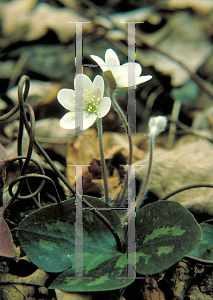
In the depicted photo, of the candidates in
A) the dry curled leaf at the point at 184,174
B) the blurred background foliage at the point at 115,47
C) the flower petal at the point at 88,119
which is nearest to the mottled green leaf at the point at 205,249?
the dry curled leaf at the point at 184,174

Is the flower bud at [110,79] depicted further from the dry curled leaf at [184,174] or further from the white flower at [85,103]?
the dry curled leaf at [184,174]

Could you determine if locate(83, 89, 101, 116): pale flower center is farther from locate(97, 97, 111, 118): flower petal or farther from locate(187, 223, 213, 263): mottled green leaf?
locate(187, 223, 213, 263): mottled green leaf

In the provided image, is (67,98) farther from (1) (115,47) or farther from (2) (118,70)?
(1) (115,47)

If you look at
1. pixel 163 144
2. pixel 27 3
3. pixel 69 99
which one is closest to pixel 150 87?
pixel 163 144

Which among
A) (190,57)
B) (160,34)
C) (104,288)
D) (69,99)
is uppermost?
(160,34)

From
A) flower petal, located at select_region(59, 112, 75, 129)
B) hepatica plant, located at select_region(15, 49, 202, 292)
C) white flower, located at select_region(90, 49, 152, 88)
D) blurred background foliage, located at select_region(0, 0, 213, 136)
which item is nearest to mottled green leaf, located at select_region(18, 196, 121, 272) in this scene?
hepatica plant, located at select_region(15, 49, 202, 292)

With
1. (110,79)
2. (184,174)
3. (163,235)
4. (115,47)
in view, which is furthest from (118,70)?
(115,47)

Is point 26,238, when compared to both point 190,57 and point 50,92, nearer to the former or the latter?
point 50,92
